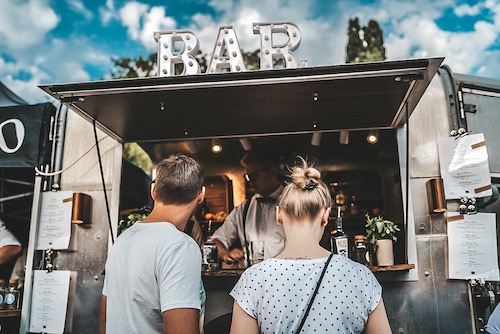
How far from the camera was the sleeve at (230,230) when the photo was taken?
19.6ft

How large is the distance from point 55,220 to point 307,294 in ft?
11.4

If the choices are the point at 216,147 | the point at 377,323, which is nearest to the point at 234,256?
the point at 216,147

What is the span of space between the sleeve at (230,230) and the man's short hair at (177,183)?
366cm

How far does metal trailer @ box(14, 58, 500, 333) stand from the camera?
Answer: 10.8 ft

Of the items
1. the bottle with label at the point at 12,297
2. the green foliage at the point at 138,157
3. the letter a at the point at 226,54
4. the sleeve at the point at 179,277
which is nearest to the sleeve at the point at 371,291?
the sleeve at the point at 179,277

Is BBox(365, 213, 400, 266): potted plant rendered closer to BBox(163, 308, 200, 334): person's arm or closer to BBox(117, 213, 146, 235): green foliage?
BBox(117, 213, 146, 235): green foliage

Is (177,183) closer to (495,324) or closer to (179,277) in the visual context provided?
(179,277)

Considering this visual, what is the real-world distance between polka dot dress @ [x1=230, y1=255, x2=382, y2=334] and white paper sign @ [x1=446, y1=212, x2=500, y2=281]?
2356 mm

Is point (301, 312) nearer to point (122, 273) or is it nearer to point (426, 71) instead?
point (122, 273)

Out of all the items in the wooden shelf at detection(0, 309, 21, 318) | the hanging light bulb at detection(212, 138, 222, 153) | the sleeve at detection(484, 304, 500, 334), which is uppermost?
the hanging light bulb at detection(212, 138, 222, 153)

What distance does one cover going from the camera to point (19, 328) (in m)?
4.47

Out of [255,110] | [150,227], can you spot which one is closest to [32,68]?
[255,110]

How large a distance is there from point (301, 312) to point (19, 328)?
12.3 feet

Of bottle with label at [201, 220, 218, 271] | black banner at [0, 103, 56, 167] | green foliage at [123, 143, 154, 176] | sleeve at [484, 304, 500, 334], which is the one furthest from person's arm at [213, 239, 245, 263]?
green foliage at [123, 143, 154, 176]
